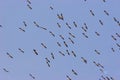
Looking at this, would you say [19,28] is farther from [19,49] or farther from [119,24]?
[119,24]

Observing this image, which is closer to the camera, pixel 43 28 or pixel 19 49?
pixel 43 28

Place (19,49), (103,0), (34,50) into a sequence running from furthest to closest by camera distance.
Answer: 1. (19,49)
2. (34,50)
3. (103,0)

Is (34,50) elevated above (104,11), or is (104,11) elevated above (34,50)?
(104,11)

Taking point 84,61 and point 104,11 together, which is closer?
point 104,11

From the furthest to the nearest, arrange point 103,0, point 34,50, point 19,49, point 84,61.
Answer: point 19,49, point 84,61, point 34,50, point 103,0

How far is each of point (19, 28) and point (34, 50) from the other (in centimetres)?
984

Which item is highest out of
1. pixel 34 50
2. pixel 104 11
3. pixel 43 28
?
pixel 104 11

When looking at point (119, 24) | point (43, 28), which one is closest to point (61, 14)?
point (43, 28)

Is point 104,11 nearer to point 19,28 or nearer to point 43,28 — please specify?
point 43,28

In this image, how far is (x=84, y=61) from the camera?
8256cm

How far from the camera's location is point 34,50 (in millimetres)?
76188

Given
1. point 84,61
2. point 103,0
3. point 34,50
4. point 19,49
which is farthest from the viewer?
point 19,49

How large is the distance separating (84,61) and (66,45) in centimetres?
771

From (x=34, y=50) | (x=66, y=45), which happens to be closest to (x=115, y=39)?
(x=66, y=45)
